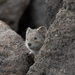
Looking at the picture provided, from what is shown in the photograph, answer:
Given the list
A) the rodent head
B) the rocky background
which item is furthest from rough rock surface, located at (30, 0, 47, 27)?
the rodent head

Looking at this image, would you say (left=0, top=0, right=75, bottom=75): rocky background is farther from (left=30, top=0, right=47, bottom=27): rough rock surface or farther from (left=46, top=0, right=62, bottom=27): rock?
(left=30, top=0, right=47, bottom=27): rough rock surface

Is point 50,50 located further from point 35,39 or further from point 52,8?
point 52,8

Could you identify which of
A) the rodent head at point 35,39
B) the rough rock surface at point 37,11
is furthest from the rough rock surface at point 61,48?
the rough rock surface at point 37,11

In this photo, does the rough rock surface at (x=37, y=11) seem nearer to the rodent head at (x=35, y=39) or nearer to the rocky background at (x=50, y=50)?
the rocky background at (x=50, y=50)

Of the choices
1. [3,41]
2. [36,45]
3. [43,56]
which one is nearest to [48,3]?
[36,45]

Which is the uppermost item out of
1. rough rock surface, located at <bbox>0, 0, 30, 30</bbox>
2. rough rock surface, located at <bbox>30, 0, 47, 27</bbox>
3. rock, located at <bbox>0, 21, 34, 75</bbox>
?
rock, located at <bbox>0, 21, 34, 75</bbox>

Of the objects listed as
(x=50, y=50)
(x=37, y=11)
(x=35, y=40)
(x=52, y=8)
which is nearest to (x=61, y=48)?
(x=50, y=50)
